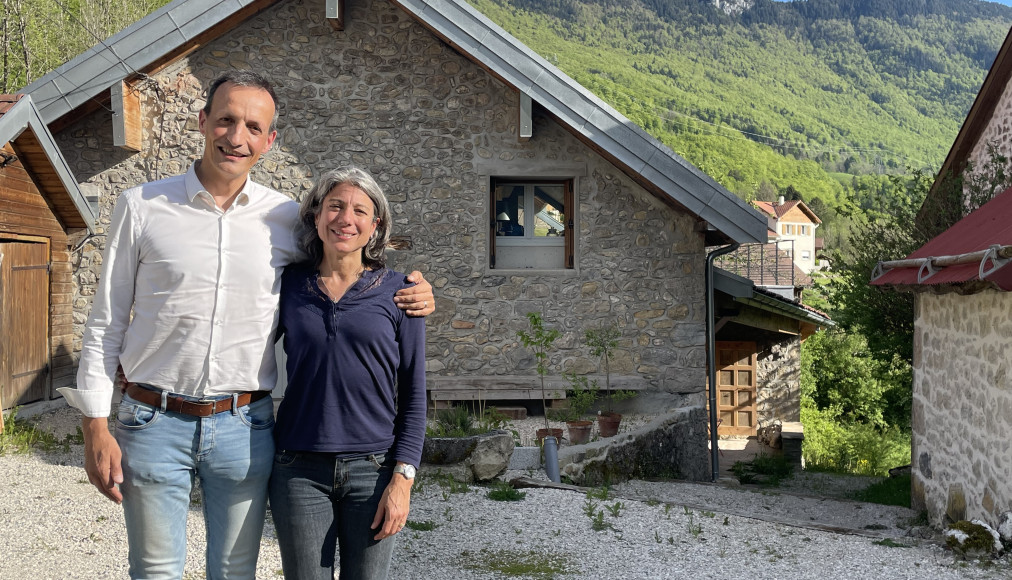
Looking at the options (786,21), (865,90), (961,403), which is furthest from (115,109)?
(786,21)

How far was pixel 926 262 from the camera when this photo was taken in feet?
19.1

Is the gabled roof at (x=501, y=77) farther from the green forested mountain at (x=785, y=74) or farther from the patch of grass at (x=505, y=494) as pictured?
the green forested mountain at (x=785, y=74)

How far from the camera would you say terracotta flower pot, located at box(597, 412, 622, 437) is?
7895mm

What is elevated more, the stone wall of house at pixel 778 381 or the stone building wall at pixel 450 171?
the stone building wall at pixel 450 171

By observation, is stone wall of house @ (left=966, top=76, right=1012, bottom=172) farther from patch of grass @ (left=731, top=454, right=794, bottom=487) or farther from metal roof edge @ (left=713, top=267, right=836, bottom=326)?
patch of grass @ (left=731, top=454, right=794, bottom=487)

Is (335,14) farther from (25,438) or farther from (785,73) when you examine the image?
(785,73)

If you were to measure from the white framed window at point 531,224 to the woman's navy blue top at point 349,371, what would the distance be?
6565 millimetres

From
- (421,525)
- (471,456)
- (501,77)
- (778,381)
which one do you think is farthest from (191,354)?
(778,381)

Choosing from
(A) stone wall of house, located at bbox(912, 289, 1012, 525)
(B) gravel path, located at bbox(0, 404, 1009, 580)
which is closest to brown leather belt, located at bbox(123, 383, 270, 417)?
(B) gravel path, located at bbox(0, 404, 1009, 580)

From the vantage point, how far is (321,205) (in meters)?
2.44

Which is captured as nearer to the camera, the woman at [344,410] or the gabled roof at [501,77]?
the woman at [344,410]

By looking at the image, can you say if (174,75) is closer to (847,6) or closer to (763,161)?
(763,161)

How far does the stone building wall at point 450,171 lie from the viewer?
8766 mm

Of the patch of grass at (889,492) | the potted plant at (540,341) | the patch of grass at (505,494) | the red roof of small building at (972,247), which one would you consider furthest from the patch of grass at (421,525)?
the patch of grass at (889,492)
